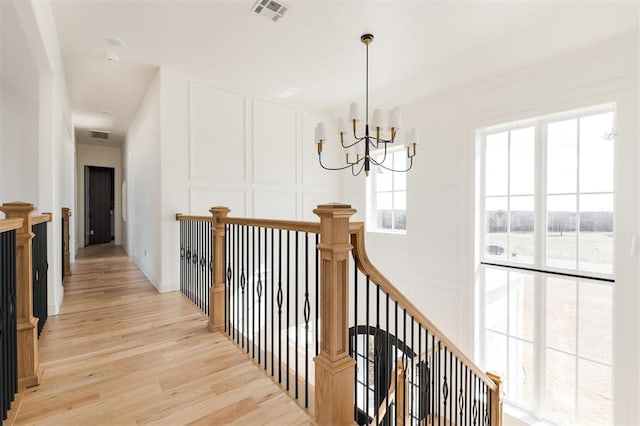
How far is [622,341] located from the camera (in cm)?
287

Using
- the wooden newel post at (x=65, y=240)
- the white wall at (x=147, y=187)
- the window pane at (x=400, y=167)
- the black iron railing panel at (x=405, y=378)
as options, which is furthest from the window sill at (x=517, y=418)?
the wooden newel post at (x=65, y=240)

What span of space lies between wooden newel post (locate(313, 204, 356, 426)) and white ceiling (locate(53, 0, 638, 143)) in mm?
2213

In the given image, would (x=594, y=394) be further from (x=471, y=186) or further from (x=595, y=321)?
(x=471, y=186)

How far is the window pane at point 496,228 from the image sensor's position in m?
3.86

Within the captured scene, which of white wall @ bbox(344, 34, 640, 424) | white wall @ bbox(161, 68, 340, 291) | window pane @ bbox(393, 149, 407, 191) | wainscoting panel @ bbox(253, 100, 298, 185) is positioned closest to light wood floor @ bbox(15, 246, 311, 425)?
white wall @ bbox(161, 68, 340, 291)

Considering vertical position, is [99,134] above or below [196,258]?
above

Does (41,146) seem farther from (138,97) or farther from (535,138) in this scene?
(535,138)

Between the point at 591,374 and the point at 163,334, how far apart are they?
4.14 metres

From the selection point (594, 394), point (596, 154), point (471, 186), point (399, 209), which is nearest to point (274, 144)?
point (399, 209)

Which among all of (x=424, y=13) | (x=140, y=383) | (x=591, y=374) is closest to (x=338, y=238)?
(x=140, y=383)

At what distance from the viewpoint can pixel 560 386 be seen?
334cm

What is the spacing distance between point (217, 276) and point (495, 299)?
3.42 metres

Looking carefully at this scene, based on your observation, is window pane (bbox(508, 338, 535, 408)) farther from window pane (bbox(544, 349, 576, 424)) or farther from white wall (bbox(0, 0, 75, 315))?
white wall (bbox(0, 0, 75, 315))

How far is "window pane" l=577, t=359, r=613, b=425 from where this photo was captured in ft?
9.97
